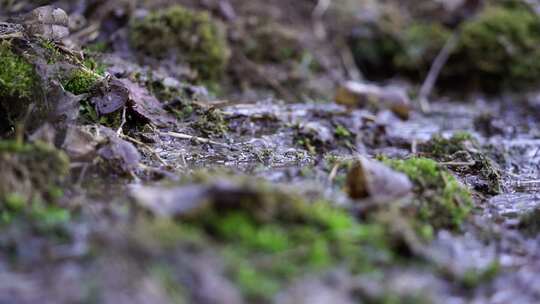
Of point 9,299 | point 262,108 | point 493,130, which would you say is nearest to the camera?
point 9,299

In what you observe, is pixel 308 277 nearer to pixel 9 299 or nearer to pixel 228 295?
pixel 228 295

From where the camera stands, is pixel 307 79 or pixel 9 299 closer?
pixel 9 299

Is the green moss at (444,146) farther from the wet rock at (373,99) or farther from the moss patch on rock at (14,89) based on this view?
the moss patch on rock at (14,89)

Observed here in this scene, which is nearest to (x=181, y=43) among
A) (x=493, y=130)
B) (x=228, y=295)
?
(x=493, y=130)

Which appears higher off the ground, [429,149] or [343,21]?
[343,21]

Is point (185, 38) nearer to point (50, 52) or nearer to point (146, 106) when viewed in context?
point (146, 106)

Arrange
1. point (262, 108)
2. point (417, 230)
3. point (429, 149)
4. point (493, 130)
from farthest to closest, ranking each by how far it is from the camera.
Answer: point (493, 130) < point (262, 108) < point (429, 149) < point (417, 230)

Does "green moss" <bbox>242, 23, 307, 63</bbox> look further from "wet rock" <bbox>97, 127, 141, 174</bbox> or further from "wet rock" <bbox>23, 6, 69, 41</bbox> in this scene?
"wet rock" <bbox>97, 127, 141, 174</bbox>

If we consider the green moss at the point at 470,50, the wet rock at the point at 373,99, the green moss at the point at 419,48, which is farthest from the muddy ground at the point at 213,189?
the green moss at the point at 419,48
